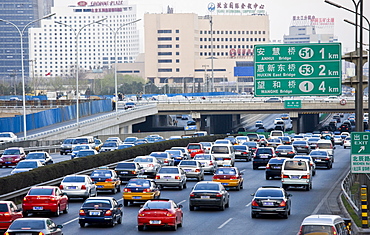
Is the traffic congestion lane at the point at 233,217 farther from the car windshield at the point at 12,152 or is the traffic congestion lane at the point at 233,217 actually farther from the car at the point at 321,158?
the car windshield at the point at 12,152

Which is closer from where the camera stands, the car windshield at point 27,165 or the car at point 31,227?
the car at point 31,227

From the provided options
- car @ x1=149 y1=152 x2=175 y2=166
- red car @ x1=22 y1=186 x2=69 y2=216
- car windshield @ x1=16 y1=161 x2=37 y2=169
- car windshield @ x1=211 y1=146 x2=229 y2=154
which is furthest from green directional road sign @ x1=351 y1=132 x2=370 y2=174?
car windshield @ x1=211 y1=146 x2=229 y2=154

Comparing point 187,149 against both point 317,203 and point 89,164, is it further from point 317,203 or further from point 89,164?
point 317,203

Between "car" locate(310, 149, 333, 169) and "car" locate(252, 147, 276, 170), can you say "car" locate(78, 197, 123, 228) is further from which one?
"car" locate(310, 149, 333, 169)

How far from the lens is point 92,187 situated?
1395 inches

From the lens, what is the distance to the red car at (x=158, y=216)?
2644cm

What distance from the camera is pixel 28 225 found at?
21094 mm

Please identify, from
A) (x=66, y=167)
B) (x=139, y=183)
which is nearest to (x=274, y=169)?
(x=66, y=167)

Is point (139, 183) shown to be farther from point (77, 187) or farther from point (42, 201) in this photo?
point (42, 201)

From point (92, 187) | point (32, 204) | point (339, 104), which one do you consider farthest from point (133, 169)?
point (339, 104)

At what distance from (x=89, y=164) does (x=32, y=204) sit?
1590cm

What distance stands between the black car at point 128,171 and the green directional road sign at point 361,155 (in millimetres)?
18498

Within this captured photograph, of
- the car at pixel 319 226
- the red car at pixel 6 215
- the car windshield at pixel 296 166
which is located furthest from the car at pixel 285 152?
the car at pixel 319 226

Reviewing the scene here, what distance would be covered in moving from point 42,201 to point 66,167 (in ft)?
37.8
